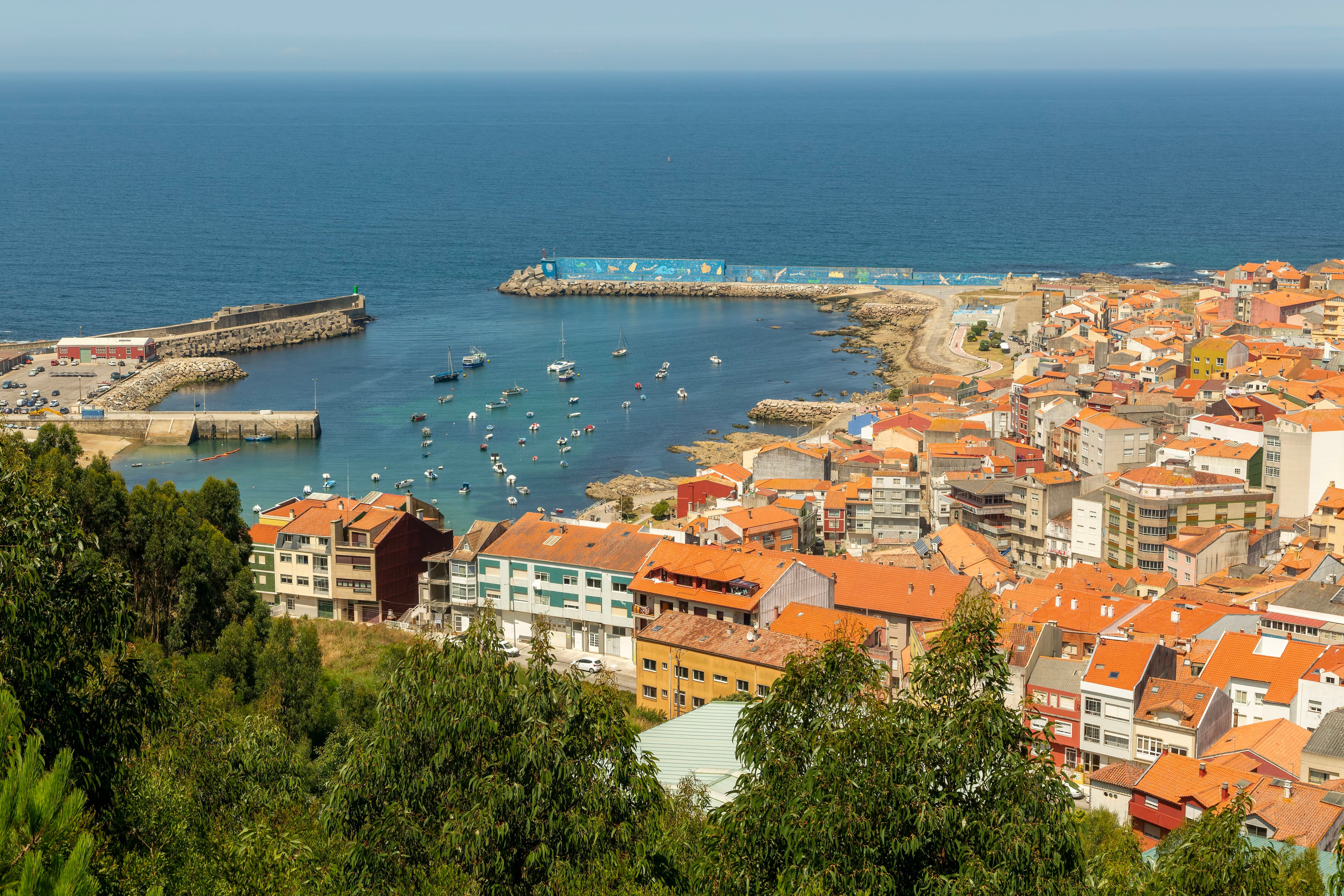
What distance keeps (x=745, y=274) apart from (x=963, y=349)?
23.1 metres

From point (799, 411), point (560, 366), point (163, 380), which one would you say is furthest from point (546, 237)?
point (799, 411)

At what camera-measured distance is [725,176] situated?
5103 inches

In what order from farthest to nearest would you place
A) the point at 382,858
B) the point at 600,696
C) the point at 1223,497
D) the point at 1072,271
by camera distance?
the point at 1072,271 < the point at 1223,497 < the point at 600,696 < the point at 382,858

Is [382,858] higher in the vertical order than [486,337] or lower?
higher

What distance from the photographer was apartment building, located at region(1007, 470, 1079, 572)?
100ft

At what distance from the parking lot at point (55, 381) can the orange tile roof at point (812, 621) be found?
1226 inches

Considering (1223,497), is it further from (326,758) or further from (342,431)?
(342,431)

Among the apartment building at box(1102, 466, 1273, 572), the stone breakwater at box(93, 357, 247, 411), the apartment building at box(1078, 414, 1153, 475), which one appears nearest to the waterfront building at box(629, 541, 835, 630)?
the apartment building at box(1102, 466, 1273, 572)

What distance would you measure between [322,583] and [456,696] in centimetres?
1985

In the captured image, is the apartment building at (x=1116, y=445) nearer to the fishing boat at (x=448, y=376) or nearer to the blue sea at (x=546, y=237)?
the blue sea at (x=546, y=237)

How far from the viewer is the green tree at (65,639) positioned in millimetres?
7043

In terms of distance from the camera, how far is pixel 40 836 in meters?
4.62

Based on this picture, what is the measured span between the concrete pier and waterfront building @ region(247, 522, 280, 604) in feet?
60.4

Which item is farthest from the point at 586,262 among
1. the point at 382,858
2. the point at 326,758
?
the point at 382,858
